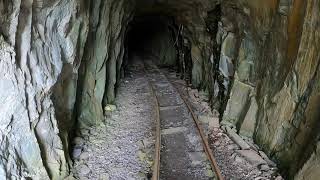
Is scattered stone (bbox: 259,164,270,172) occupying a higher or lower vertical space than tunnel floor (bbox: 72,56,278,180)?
higher

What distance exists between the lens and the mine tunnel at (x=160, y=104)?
5727mm

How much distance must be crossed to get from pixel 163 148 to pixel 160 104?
153 inches

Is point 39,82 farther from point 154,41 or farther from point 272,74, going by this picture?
point 154,41

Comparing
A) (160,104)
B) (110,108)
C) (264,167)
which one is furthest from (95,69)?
(264,167)

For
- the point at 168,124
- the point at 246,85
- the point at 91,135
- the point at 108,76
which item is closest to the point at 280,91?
the point at 246,85

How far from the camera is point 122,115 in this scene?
1137cm

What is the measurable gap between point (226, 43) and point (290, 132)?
4.97m

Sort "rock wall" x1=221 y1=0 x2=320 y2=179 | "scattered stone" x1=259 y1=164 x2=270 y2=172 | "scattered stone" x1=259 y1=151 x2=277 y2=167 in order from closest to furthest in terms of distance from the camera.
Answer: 1. "rock wall" x1=221 y1=0 x2=320 y2=179
2. "scattered stone" x1=259 y1=164 x2=270 y2=172
3. "scattered stone" x1=259 y1=151 x2=277 y2=167

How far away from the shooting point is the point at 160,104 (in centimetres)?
1237

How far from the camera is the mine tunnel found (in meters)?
5.73

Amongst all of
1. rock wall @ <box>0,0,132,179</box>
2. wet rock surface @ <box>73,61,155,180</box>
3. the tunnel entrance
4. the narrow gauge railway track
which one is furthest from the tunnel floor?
the tunnel entrance

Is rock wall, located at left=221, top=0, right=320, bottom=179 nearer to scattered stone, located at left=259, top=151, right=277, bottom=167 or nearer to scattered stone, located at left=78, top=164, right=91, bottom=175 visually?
scattered stone, located at left=259, top=151, right=277, bottom=167

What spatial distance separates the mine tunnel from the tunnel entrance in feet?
31.2

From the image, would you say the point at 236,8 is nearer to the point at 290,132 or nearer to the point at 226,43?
the point at 226,43
